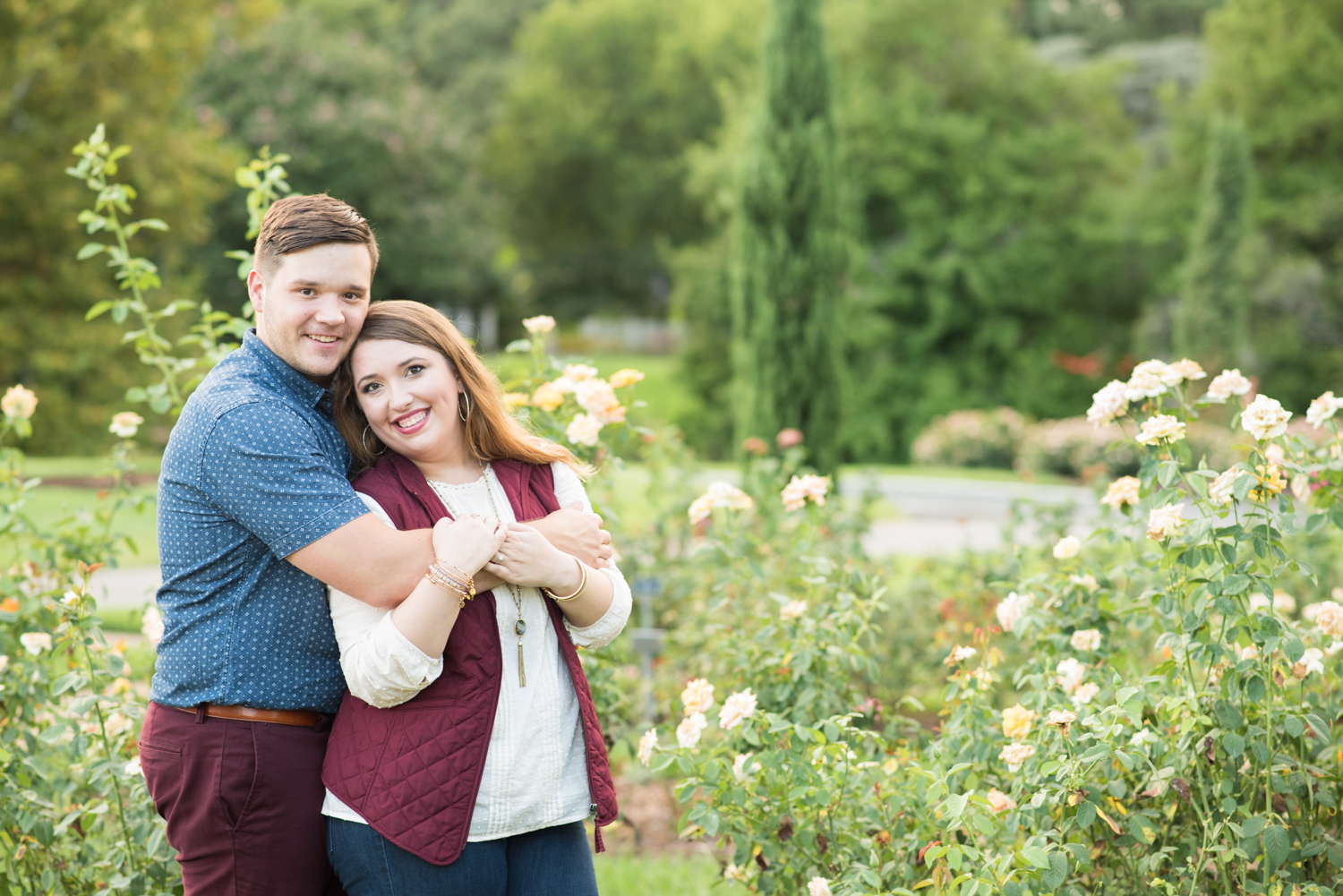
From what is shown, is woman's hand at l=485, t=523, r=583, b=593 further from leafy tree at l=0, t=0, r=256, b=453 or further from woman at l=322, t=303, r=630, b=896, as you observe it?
leafy tree at l=0, t=0, r=256, b=453

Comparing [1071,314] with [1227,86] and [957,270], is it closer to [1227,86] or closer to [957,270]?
[957,270]

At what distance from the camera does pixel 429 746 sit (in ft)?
5.87

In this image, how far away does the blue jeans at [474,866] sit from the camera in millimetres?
1780

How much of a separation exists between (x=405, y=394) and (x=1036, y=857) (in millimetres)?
1367

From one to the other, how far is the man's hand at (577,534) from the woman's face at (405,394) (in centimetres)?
26

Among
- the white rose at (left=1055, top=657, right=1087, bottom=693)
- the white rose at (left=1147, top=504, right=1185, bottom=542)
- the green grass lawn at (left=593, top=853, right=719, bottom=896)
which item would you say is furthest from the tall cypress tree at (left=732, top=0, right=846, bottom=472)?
the white rose at (left=1147, top=504, right=1185, bottom=542)

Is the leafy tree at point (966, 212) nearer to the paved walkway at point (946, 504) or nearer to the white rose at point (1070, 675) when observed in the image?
the paved walkway at point (946, 504)

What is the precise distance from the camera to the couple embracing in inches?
69.7

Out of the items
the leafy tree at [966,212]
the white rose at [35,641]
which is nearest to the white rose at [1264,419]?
the white rose at [35,641]

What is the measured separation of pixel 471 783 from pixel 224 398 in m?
0.77

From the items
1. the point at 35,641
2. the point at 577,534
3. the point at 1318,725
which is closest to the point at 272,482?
the point at 577,534

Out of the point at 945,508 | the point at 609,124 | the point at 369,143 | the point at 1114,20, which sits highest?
the point at 1114,20

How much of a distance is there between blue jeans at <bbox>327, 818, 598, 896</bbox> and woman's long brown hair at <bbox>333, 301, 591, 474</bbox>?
0.68m

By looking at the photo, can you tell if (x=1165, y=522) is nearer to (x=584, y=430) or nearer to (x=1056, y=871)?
(x=1056, y=871)
